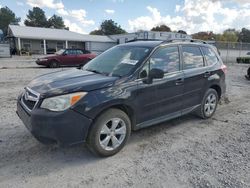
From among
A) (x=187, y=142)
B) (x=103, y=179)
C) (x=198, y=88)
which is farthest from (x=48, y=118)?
(x=198, y=88)

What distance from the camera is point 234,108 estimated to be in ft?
20.4

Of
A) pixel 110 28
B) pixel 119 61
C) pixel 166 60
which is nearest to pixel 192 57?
pixel 166 60

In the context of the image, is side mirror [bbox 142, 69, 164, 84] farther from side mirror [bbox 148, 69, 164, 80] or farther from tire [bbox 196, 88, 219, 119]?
tire [bbox 196, 88, 219, 119]

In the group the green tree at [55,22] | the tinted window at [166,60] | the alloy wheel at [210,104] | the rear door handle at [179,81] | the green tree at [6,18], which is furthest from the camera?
the green tree at [55,22]

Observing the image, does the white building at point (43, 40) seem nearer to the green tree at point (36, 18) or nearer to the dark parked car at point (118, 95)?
the dark parked car at point (118, 95)

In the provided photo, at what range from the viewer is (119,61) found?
13.3 feet

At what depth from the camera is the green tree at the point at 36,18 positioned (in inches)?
3278

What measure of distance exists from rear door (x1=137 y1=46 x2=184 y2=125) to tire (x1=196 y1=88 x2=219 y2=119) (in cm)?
88

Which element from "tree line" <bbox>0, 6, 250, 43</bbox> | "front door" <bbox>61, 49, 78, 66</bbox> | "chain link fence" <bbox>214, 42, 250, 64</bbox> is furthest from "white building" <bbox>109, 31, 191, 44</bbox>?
"tree line" <bbox>0, 6, 250, 43</bbox>

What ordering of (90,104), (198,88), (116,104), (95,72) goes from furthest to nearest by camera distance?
1. (198,88)
2. (95,72)
3. (116,104)
4. (90,104)

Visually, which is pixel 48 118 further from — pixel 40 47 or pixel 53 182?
pixel 40 47

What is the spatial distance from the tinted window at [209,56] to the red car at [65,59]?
39.6 feet

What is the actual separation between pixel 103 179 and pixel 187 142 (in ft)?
5.93

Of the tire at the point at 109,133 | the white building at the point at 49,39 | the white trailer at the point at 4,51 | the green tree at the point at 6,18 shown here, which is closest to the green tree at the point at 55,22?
the green tree at the point at 6,18
